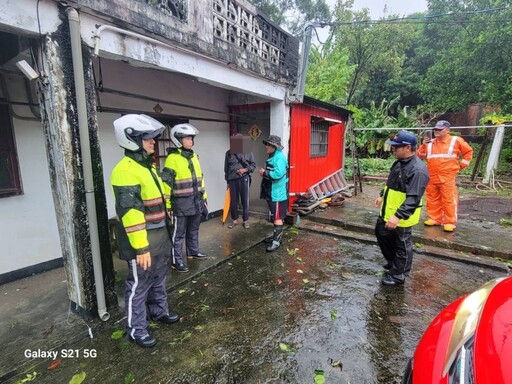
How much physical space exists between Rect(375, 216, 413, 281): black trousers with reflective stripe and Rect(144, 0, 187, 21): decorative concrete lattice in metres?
3.51

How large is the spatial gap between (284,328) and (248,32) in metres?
4.32

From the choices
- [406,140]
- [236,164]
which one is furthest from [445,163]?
[236,164]

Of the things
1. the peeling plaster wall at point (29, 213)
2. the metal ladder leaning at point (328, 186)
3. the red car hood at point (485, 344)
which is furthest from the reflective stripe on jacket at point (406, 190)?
→ the peeling plaster wall at point (29, 213)

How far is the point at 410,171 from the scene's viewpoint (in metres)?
3.10

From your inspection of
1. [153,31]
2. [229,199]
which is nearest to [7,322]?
[153,31]

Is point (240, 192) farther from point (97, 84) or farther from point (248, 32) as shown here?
point (97, 84)

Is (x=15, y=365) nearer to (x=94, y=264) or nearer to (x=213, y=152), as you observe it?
(x=94, y=264)

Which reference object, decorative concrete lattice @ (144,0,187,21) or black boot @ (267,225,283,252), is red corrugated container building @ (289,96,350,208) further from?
decorative concrete lattice @ (144,0,187,21)

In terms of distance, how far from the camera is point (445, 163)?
4.88 m

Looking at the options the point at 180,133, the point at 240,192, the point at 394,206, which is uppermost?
the point at 180,133

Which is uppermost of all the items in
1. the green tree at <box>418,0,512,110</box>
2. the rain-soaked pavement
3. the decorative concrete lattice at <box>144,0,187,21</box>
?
the green tree at <box>418,0,512,110</box>

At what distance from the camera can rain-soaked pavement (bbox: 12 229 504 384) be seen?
7.30 ft

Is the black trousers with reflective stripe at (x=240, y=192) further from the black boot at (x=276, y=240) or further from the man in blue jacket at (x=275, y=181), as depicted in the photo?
the black boot at (x=276, y=240)

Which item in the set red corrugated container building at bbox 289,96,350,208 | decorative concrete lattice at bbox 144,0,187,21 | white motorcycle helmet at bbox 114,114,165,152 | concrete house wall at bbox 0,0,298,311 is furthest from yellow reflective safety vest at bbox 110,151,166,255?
red corrugated container building at bbox 289,96,350,208
